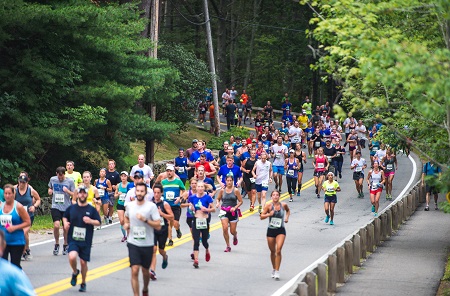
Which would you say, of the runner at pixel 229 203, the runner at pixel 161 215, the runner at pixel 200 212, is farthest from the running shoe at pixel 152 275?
the runner at pixel 229 203

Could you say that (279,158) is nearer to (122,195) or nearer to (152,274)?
(122,195)

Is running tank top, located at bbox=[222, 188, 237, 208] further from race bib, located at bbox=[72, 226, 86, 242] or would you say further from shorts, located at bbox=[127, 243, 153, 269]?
shorts, located at bbox=[127, 243, 153, 269]

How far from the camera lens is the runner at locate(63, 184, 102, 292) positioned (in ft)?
51.6

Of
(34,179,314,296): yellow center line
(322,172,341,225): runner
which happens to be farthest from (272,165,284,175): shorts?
(34,179,314,296): yellow center line

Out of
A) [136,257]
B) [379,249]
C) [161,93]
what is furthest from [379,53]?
[161,93]

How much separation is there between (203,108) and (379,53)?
40.5 metres

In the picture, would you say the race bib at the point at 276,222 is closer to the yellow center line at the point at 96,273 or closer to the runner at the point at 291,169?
the yellow center line at the point at 96,273

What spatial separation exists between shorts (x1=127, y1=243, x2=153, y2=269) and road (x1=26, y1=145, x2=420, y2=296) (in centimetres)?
163

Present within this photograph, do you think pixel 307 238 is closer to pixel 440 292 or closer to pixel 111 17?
pixel 440 292

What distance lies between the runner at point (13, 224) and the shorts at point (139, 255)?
1.81 m

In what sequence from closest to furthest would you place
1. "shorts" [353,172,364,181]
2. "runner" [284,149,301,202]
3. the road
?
the road → "runner" [284,149,301,202] → "shorts" [353,172,364,181]

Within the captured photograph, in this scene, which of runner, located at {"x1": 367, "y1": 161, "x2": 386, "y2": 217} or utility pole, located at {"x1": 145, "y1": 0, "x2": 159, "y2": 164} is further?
utility pole, located at {"x1": 145, "y1": 0, "x2": 159, "y2": 164}

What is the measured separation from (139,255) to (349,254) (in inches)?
241

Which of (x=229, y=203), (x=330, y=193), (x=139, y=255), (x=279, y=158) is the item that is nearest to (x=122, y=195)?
(x=229, y=203)
